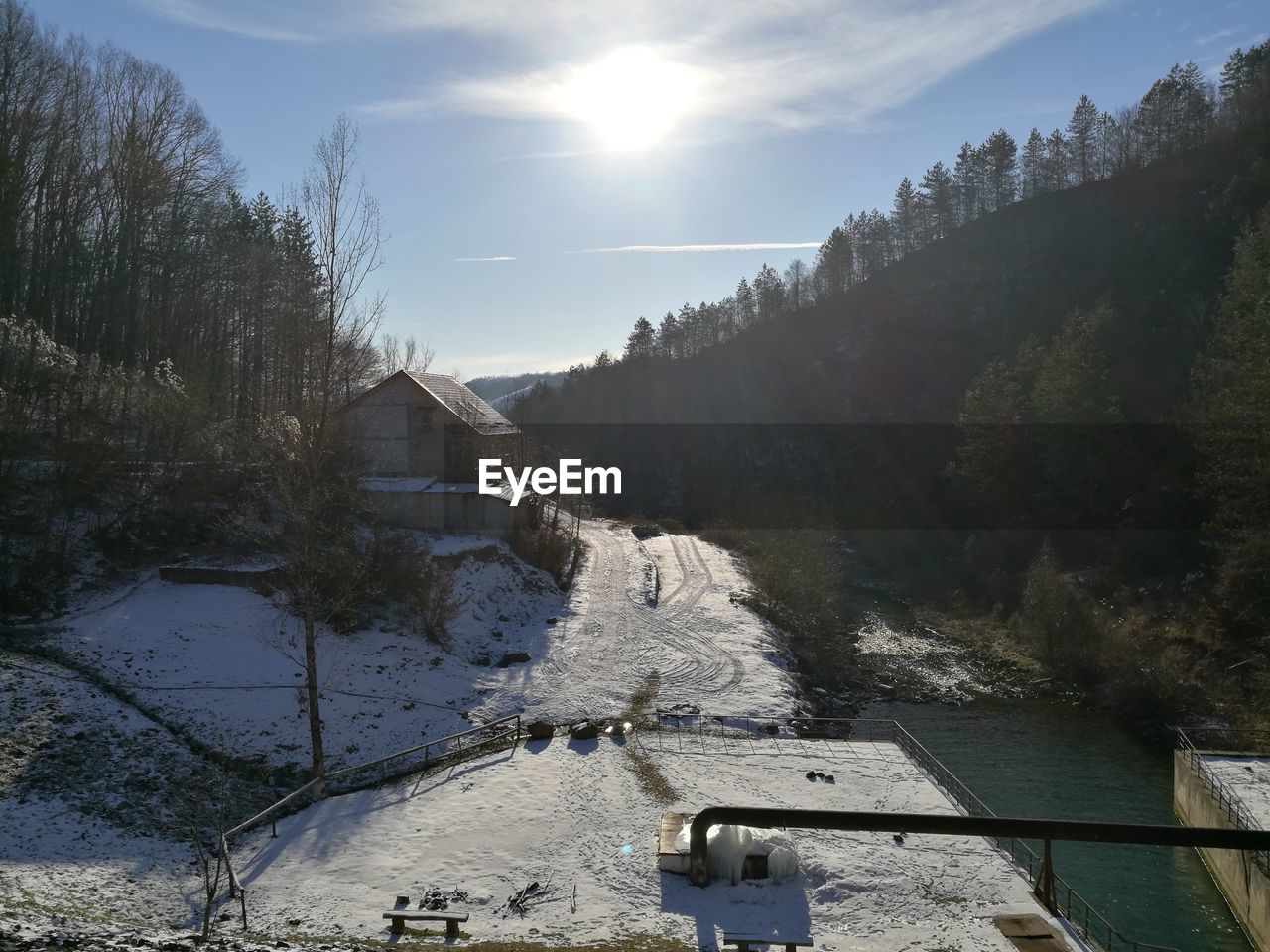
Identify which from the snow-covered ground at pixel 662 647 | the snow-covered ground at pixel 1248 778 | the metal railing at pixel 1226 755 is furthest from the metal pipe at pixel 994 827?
the snow-covered ground at pixel 662 647

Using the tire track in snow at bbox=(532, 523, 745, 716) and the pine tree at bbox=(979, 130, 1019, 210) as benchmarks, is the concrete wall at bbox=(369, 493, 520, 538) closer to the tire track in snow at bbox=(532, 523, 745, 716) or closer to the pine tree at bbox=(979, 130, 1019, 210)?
the tire track in snow at bbox=(532, 523, 745, 716)

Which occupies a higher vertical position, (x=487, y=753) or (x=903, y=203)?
(x=903, y=203)

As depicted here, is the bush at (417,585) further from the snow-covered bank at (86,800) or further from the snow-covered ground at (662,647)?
the snow-covered bank at (86,800)

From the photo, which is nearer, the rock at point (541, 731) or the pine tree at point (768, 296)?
the rock at point (541, 731)

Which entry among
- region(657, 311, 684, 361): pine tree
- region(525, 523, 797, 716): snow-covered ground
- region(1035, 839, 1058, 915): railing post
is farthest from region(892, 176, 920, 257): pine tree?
region(1035, 839, 1058, 915): railing post

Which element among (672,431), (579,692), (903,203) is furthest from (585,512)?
(903,203)

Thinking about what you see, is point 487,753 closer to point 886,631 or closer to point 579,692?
point 579,692
